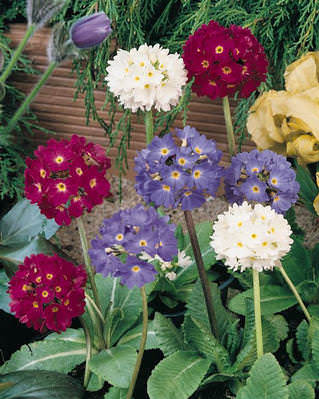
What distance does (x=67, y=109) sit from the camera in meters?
1.63

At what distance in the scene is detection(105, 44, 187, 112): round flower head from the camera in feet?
2.53

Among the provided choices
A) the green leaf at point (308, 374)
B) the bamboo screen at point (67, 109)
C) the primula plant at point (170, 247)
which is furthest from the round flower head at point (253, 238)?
the bamboo screen at point (67, 109)

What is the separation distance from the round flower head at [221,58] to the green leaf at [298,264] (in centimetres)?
35

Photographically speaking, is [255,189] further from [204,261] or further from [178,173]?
[204,261]

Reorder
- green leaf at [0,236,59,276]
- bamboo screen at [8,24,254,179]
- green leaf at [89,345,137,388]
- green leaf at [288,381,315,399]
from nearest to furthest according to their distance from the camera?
1. green leaf at [288,381,315,399]
2. green leaf at [89,345,137,388]
3. green leaf at [0,236,59,276]
4. bamboo screen at [8,24,254,179]

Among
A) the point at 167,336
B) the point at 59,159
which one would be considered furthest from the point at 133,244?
the point at 167,336

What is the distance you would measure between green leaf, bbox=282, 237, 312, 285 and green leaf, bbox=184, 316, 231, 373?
24 cm

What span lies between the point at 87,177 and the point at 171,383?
312 mm

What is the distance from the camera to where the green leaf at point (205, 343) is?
2.69ft

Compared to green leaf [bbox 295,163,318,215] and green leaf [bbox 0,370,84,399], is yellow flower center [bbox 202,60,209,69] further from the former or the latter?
green leaf [bbox 0,370,84,399]

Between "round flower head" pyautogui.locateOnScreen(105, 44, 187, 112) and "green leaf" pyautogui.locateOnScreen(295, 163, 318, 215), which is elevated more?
"round flower head" pyautogui.locateOnScreen(105, 44, 187, 112)

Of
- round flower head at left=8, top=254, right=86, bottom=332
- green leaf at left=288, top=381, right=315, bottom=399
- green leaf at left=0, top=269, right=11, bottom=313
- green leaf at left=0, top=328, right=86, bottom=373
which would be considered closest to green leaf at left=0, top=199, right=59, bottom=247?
green leaf at left=0, top=269, right=11, bottom=313

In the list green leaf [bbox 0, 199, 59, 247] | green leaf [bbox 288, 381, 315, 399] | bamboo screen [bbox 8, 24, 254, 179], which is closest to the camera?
green leaf [bbox 288, 381, 315, 399]

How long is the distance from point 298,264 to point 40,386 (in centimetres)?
49
